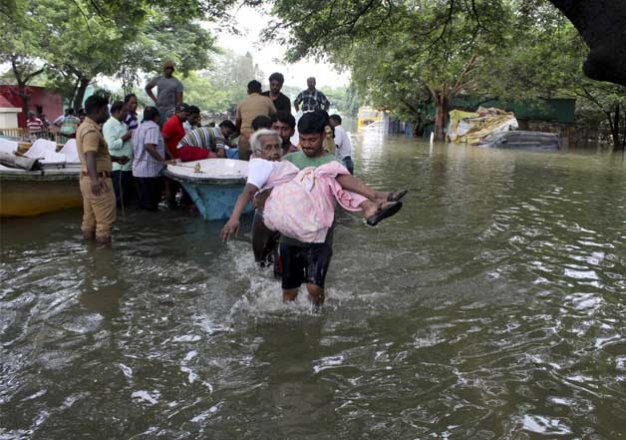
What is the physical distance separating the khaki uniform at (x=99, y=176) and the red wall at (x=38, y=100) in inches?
1067

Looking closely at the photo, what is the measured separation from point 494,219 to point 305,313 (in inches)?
213

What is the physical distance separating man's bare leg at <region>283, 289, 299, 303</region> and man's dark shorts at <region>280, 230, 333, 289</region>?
140mm

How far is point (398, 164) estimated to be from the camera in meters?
18.4

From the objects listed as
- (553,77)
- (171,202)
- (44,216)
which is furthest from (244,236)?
(553,77)

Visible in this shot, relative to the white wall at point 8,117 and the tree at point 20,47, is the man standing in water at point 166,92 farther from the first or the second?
the white wall at point 8,117

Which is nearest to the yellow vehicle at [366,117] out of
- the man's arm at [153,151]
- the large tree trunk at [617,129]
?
the large tree trunk at [617,129]

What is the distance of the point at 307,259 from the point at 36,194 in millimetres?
5728

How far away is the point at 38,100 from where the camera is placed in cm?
3366

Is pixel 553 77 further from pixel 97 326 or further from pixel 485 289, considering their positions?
pixel 97 326

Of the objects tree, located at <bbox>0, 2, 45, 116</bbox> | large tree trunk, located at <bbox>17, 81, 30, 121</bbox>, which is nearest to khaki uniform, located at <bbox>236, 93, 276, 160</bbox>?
tree, located at <bbox>0, 2, 45, 116</bbox>

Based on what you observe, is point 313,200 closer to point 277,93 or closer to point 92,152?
point 92,152

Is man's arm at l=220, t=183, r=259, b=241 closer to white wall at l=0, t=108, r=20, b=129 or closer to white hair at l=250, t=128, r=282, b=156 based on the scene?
white hair at l=250, t=128, r=282, b=156

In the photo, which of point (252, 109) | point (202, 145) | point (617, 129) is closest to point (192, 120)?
point (202, 145)

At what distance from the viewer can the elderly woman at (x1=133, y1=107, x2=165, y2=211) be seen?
28.1ft
